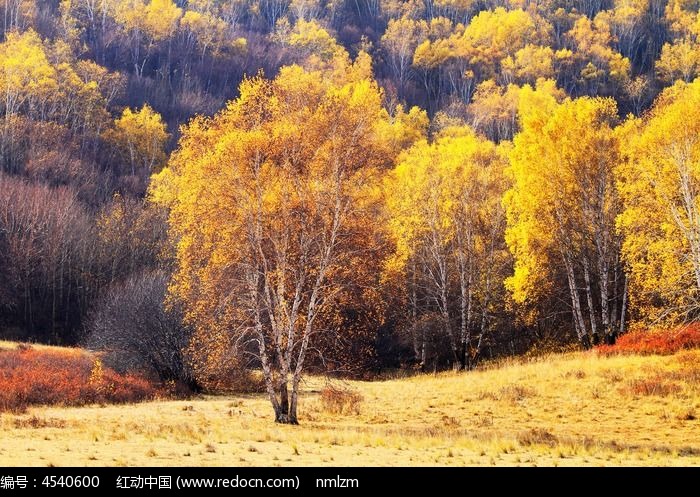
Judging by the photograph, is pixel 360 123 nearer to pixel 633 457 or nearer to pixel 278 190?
pixel 278 190

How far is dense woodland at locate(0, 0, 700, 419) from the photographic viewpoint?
22.3 meters

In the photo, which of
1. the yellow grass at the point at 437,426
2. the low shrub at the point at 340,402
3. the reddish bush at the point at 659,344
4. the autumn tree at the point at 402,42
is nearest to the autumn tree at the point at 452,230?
the yellow grass at the point at 437,426

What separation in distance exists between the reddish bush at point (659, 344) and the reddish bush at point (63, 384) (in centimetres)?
1939

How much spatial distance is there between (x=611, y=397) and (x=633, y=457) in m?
10.9

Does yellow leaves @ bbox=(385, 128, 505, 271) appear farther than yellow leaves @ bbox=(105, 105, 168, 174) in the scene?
No

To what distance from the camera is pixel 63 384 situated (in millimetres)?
30766

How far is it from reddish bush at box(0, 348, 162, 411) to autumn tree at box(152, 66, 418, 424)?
32.2 ft

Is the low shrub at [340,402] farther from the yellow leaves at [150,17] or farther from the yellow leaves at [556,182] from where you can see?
the yellow leaves at [150,17]

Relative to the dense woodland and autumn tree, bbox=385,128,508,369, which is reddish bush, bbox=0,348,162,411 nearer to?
A: the dense woodland

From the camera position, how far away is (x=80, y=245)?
195 feet

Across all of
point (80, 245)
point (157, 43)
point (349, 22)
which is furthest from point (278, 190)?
point (349, 22)

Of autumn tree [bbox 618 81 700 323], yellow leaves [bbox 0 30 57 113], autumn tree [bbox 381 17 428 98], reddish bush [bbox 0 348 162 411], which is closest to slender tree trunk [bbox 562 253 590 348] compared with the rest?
autumn tree [bbox 618 81 700 323]

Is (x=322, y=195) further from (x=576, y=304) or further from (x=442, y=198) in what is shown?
(x=442, y=198)
